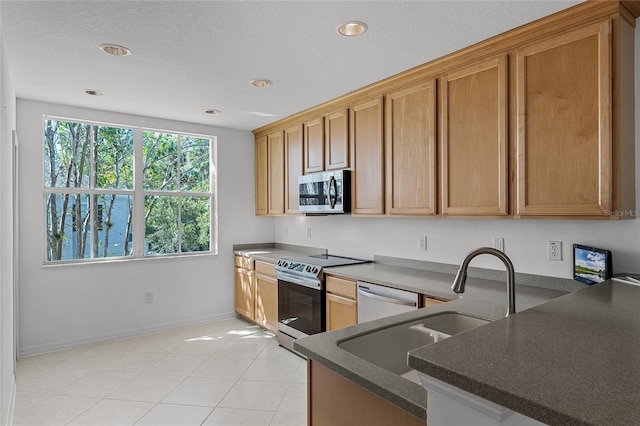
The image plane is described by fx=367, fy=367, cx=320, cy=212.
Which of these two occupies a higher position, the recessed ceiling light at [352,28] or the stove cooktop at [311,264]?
the recessed ceiling light at [352,28]

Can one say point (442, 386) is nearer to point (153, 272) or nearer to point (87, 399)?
point (87, 399)

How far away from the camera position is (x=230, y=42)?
2314 mm

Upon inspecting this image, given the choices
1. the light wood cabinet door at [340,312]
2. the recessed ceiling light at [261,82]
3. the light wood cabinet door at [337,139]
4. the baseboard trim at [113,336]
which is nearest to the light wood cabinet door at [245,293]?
the baseboard trim at [113,336]

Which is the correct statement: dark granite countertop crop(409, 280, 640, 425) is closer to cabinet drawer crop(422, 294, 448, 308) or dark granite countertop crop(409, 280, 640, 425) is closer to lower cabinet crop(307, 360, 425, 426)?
lower cabinet crop(307, 360, 425, 426)

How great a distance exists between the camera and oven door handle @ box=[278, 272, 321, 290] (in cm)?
332

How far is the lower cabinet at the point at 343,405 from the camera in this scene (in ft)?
3.36

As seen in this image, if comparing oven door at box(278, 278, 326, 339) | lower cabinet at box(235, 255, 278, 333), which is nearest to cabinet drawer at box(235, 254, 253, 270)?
lower cabinet at box(235, 255, 278, 333)

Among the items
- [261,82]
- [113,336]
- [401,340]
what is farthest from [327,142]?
[113,336]

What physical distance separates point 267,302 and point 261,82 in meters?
2.34

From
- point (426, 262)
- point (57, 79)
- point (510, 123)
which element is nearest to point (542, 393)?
point (510, 123)

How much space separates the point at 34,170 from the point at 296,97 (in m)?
2.66

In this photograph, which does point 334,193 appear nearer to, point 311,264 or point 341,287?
point 311,264

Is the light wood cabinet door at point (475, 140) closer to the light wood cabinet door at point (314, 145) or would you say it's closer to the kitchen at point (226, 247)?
the kitchen at point (226, 247)

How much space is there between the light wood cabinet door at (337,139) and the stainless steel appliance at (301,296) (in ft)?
3.19
